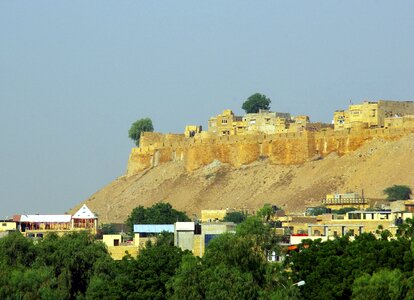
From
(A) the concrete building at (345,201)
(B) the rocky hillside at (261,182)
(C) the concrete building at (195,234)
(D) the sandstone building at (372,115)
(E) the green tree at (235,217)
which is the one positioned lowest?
(C) the concrete building at (195,234)

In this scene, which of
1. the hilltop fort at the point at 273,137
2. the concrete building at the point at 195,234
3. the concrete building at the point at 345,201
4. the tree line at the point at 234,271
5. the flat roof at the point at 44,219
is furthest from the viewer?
the hilltop fort at the point at 273,137

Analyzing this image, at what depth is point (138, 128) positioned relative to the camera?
15500 centimetres

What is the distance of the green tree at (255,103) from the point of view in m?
150

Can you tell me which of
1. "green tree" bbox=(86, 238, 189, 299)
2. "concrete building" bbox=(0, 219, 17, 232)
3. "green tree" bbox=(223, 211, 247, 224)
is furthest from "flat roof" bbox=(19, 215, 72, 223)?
"green tree" bbox=(86, 238, 189, 299)

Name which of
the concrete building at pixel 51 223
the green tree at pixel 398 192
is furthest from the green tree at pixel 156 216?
the green tree at pixel 398 192

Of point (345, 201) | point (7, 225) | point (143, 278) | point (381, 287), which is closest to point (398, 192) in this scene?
point (345, 201)

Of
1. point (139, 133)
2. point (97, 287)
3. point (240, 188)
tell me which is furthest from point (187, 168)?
point (97, 287)

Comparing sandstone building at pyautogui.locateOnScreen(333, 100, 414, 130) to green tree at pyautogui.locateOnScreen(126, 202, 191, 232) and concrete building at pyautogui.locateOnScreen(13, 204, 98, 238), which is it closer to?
green tree at pyautogui.locateOnScreen(126, 202, 191, 232)

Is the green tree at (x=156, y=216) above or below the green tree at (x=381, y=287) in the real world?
above

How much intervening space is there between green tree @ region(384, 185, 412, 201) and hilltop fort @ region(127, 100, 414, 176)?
8830mm

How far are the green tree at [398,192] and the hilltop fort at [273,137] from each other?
883cm

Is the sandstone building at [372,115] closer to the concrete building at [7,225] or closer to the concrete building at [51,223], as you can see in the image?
the concrete building at [51,223]

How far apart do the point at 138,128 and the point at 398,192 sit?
50541 millimetres

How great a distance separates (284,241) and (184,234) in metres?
4.83
